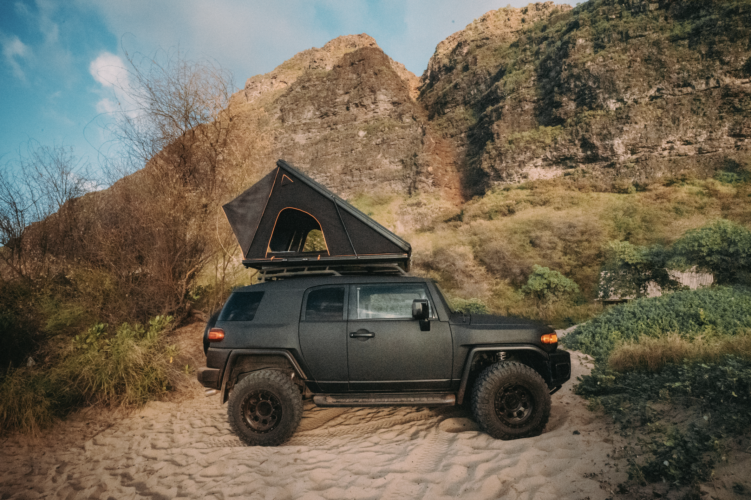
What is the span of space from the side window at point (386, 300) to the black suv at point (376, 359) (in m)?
0.01

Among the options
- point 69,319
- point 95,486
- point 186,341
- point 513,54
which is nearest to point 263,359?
point 95,486

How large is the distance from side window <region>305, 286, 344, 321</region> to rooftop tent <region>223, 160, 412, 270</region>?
16.3 inches

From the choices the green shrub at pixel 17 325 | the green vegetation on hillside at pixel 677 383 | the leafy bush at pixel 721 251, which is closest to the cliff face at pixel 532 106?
the green shrub at pixel 17 325

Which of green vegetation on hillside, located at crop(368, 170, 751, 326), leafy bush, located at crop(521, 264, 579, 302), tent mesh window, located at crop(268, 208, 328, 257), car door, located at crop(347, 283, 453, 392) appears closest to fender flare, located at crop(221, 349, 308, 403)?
car door, located at crop(347, 283, 453, 392)

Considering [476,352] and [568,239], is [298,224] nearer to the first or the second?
[476,352]

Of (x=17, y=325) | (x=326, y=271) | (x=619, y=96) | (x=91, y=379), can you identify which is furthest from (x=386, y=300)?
(x=619, y=96)

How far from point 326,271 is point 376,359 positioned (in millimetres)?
1234

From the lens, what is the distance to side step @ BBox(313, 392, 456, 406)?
3.51 m

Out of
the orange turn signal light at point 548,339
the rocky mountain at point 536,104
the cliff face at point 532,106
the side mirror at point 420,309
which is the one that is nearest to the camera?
the side mirror at point 420,309

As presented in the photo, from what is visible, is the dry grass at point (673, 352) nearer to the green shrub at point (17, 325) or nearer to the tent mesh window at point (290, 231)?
the tent mesh window at point (290, 231)

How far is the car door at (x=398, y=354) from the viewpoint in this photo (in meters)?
3.56

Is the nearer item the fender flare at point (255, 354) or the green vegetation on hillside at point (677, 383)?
the green vegetation on hillside at point (677, 383)

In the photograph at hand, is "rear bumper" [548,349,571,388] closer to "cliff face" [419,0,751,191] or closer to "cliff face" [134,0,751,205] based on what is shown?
"cliff face" [134,0,751,205]

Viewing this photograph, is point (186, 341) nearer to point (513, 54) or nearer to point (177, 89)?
point (177, 89)
